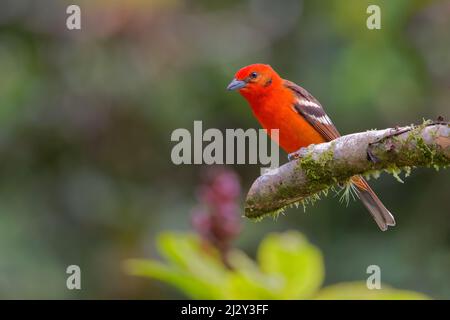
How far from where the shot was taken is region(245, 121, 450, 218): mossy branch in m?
3.35

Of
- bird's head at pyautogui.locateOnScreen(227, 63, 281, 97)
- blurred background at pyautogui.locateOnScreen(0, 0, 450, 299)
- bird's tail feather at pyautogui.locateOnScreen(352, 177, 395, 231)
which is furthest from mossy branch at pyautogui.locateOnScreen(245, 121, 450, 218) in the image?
blurred background at pyautogui.locateOnScreen(0, 0, 450, 299)

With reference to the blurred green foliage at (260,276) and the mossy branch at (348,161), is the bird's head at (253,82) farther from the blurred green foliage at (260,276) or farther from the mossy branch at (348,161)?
the blurred green foliage at (260,276)

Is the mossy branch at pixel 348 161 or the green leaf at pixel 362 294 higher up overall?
the mossy branch at pixel 348 161

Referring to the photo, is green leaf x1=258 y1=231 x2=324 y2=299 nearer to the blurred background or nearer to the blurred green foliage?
the blurred green foliage

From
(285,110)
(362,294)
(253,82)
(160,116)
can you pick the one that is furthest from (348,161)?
(160,116)

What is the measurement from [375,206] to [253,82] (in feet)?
4.09

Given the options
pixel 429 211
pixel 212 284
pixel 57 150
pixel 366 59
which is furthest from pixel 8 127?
pixel 212 284

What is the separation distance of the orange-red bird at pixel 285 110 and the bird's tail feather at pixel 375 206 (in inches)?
0.4

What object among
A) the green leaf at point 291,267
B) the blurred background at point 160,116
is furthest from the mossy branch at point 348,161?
the blurred background at point 160,116

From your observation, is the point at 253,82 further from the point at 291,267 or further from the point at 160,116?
the point at 160,116

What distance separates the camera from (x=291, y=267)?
3.95m

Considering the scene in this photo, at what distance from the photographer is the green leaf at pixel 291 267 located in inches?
150

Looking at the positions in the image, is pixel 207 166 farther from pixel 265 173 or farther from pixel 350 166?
pixel 350 166

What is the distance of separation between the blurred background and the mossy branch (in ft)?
11.7
